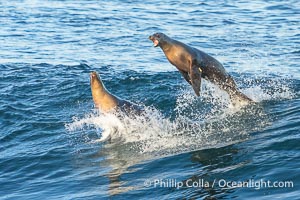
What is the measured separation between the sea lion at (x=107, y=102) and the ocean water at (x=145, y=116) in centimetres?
17

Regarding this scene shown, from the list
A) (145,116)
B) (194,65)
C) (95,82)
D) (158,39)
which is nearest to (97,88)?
(95,82)

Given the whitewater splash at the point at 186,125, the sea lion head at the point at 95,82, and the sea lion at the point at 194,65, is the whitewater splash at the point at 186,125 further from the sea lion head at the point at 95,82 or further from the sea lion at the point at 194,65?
the sea lion head at the point at 95,82

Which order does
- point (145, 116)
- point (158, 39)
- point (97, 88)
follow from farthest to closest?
point (97, 88) → point (158, 39) → point (145, 116)

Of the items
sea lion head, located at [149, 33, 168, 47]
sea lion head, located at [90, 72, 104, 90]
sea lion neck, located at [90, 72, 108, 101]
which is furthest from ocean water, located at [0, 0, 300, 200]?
sea lion head, located at [149, 33, 168, 47]

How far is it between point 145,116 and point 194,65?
49.6 inches

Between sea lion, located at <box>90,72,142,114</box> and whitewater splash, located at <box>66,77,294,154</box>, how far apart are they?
0.41 ft

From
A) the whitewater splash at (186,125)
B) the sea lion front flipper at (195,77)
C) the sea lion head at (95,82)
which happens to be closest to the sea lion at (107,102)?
the sea lion head at (95,82)

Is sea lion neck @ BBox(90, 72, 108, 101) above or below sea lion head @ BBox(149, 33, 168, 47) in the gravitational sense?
below

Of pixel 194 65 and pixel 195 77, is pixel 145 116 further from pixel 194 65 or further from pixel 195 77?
pixel 194 65

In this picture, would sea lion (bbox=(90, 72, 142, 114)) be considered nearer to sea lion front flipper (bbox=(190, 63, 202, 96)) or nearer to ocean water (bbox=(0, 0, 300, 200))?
ocean water (bbox=(0, 0, 300, 200))

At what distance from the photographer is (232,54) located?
60.6ft

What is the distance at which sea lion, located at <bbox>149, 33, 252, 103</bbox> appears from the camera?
1212cm

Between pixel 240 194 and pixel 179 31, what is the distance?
13.9 m

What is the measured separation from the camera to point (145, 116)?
1192cm
